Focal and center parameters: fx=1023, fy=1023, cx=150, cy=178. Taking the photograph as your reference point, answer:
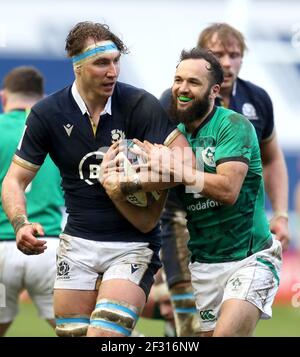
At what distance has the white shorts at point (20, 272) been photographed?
27.5 ft

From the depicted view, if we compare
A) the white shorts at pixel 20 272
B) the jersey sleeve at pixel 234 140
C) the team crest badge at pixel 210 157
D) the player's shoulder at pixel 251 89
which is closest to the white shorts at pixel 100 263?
the team crest badge at pixel 210 157

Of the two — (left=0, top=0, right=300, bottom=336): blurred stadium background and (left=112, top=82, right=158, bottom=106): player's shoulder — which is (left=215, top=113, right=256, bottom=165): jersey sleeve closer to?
(left=112, top=82, right=158, bottom=106): player's shoulder

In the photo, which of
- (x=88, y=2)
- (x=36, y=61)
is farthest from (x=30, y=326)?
(x=88, y=2)

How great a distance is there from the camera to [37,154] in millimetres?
6820

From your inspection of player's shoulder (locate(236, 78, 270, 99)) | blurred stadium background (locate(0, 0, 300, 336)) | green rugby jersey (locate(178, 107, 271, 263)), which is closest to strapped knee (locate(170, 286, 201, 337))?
green rugby jersey (locate(178, 107, 271, 263))

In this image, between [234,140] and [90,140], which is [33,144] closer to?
[90,140]

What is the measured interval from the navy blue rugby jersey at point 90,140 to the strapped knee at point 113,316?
0.49 meters

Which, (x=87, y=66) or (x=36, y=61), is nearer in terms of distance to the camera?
(x=87, y=66)

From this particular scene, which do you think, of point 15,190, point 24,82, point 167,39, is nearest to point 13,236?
point 24,82

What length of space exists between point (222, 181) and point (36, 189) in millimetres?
2660

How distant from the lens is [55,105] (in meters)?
6.78

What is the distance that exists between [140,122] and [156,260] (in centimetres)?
92

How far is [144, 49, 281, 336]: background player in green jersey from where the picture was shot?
6.46 m
